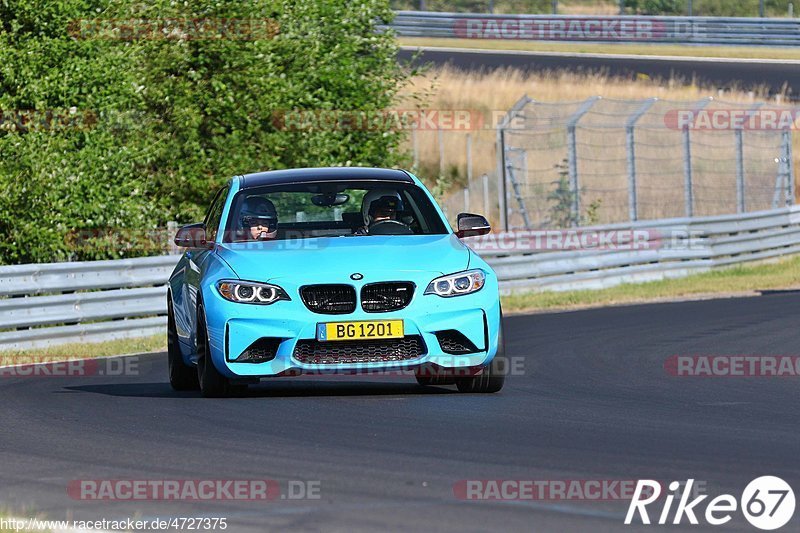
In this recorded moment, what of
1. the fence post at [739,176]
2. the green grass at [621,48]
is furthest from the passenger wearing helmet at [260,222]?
the green grass at [621,48]

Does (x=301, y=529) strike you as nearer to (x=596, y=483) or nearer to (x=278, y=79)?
(x=596, y=483)

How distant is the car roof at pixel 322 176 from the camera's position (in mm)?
11336

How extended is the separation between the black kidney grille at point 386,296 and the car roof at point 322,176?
5.07 ft

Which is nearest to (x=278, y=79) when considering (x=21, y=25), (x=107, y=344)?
(x=21, y=25)

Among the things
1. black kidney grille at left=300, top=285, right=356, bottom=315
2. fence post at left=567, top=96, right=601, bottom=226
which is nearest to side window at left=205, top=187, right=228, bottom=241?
black kidney grille at left=300, top=285, right=356, bottom=315

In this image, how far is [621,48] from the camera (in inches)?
2060

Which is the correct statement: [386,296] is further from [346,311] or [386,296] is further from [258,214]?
[258,214]

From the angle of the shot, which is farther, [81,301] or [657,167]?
[657,167]

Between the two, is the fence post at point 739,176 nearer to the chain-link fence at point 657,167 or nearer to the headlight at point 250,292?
the chain-link fence at point 657,167

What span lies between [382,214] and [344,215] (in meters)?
0.47

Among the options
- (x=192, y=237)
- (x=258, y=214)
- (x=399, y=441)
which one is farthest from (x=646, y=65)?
(x=399, y=441)

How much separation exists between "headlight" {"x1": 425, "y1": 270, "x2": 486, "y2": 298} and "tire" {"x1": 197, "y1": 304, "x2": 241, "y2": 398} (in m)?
1.50

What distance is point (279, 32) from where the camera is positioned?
2434cm

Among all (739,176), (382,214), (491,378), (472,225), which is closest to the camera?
(491,378)
